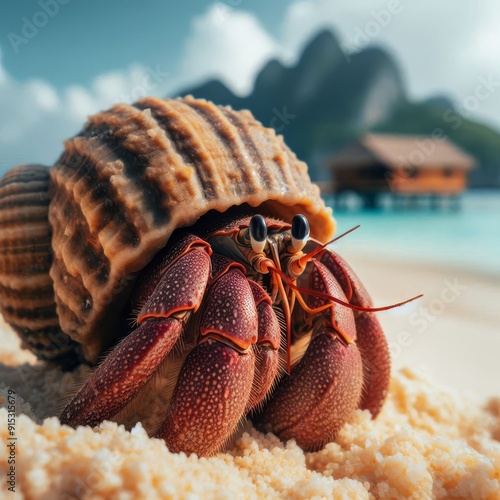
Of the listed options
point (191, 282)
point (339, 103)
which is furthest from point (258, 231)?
point (339, 103)

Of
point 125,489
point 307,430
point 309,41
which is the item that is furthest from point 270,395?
point 309,41

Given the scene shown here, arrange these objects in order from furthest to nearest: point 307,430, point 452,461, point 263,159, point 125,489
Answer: point 263,159, point 307,430, point 452,461, point 125,489

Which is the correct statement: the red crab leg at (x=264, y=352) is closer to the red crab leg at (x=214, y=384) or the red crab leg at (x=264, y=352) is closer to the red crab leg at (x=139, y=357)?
the red crab leg at (x=214, y=384)

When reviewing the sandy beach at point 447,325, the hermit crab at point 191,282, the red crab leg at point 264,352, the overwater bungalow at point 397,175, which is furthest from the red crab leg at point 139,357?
the overwater bungalow at point 397,175

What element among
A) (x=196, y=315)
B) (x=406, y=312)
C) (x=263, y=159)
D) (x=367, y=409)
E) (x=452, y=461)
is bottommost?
(x=406, y=312)

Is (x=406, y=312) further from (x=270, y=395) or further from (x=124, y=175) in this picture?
(x=124, y=175)

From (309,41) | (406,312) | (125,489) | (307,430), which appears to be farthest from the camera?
(309,41)

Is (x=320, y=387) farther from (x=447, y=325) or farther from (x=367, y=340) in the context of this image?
(x=447, y=325)

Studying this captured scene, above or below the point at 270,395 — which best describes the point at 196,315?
above
